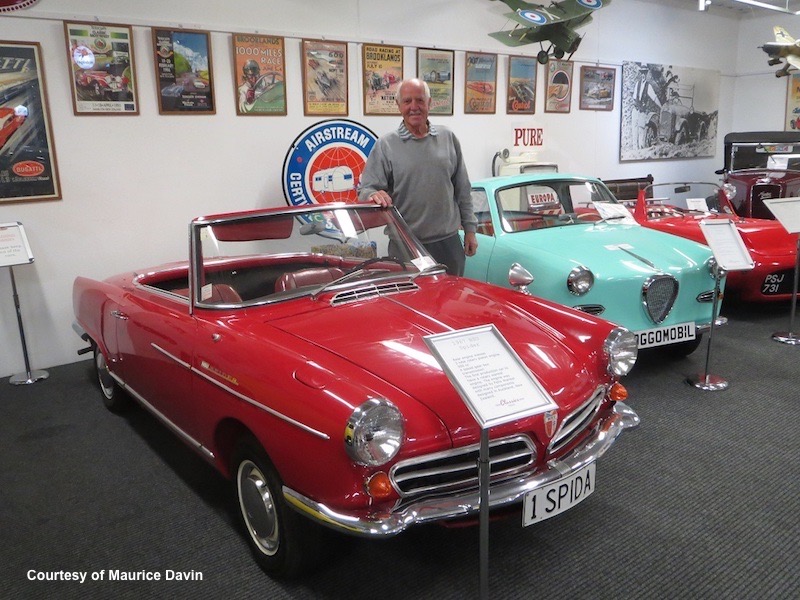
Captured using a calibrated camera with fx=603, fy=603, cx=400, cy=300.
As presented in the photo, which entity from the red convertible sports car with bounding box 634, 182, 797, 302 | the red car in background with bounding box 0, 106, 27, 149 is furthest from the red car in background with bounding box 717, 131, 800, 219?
the red car in background with bounding box 0, 106, 27, 149

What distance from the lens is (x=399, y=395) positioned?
178 centimetres

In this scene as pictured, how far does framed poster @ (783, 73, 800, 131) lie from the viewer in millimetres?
9352

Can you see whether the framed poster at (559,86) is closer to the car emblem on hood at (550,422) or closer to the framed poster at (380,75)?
the framed poster at (380,75)

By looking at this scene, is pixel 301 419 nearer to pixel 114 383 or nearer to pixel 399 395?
pixel 399 395

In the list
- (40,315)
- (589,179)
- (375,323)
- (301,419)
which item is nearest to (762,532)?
(375,323)

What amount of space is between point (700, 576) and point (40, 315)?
4598 millimetres

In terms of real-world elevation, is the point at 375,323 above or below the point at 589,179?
below

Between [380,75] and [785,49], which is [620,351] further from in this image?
[785,49]

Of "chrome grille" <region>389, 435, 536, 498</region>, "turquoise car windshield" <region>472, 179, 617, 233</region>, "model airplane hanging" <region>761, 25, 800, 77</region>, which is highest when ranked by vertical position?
"model airplane hanging" <region>761, 25, 800, 77</region>

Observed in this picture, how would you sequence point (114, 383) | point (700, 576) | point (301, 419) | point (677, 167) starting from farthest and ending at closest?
point (677, 167)
point (114, 383)
point (700, 576)
point (301, 419)

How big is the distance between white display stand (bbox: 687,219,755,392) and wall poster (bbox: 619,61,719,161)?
4947 millimetres

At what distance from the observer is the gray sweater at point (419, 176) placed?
3453 mm

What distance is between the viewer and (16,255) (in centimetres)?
411

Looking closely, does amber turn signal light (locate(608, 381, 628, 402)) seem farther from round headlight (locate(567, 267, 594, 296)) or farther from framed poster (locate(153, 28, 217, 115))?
framed poster (locate(153, 28, 217, 115))
